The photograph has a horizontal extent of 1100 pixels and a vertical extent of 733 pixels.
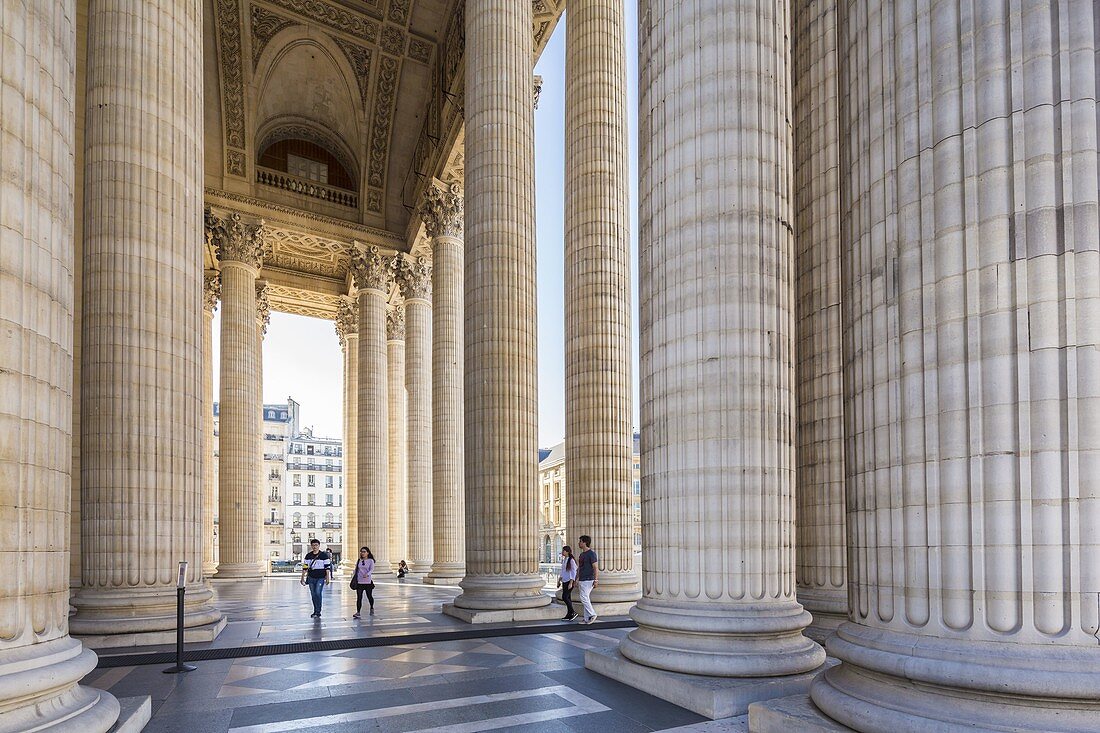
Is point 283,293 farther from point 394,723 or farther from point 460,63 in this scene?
point 394,723

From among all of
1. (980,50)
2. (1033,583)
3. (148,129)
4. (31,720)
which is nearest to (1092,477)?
(1033,583)

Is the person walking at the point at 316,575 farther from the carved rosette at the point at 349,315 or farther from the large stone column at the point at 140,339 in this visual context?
the carved rosette at the point at 349,315

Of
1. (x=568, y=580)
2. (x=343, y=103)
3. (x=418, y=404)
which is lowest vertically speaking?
(x=568, y=580)

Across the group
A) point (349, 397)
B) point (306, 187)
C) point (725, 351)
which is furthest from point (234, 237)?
point (725, 351)

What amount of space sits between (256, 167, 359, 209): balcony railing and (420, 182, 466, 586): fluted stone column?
8.47m

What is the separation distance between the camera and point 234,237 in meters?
32.7

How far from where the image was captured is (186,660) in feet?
34.8

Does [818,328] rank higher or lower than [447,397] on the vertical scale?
higher

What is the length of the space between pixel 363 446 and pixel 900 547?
102 ft

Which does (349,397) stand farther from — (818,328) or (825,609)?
(825,609)

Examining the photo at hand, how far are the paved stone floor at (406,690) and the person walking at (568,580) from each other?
1.66 meters

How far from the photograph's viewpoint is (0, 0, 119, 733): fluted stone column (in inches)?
201

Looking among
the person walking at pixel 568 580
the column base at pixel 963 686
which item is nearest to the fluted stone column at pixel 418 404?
the person walking at pixel 568 580

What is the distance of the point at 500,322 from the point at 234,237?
22087 mm
